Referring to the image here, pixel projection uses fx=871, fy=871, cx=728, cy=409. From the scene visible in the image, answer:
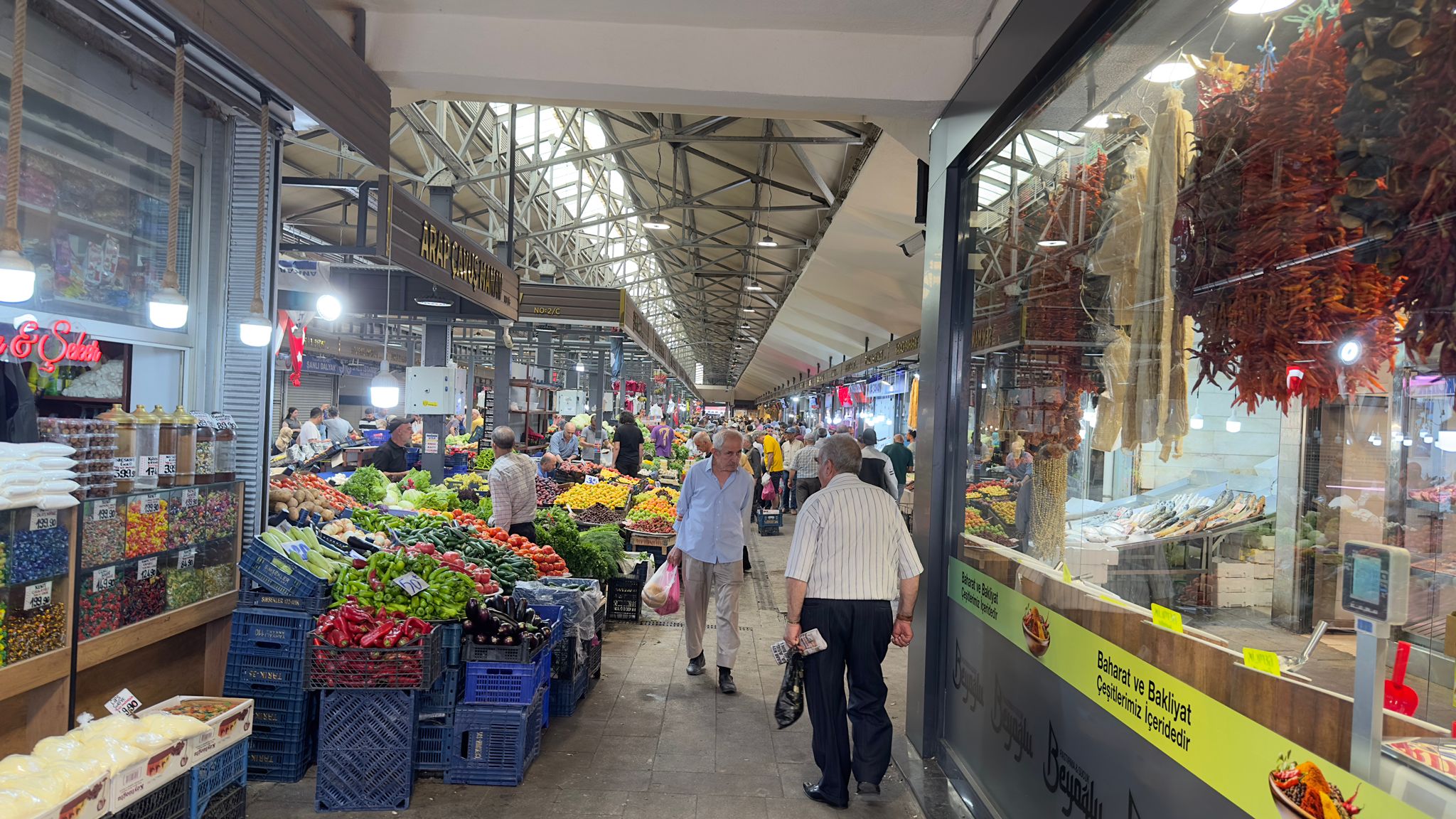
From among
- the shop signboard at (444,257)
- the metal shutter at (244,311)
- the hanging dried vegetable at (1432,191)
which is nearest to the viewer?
the hanging dried vegetable at (1432,191)

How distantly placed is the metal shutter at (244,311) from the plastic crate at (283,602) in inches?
17.4

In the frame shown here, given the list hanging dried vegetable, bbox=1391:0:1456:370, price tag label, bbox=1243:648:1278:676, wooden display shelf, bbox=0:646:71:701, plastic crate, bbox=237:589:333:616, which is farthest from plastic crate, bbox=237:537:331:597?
hanging dried vegetable, bbox=1391:0:1456:370

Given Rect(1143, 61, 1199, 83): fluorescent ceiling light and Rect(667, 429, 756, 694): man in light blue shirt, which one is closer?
Rect(1143, 61, 1199, 83): fluorescent ceiling light

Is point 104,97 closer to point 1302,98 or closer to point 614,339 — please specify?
point 1302,98

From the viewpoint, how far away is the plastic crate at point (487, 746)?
162 inches

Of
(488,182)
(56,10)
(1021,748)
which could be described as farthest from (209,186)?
(488,182)

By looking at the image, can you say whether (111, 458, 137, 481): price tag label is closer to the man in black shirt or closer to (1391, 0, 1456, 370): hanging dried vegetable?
(1391, 0, 1456, 370): hanging dried vegetable

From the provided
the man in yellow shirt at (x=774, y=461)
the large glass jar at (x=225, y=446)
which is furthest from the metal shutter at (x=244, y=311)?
the man in yellow shirt at (x=774, y=461)

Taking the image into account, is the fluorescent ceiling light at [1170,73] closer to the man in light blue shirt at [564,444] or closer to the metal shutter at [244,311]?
the metal shutter at [244,311]

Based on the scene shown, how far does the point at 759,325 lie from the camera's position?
90.2 feet

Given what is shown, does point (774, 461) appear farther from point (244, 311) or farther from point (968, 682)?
point (244, 311)

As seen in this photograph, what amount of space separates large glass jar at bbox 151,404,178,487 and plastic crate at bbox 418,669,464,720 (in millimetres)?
1497

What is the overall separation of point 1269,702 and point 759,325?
84.0 ft

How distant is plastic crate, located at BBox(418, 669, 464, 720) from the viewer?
412cm
